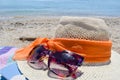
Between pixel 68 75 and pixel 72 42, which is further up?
pixel 72 42

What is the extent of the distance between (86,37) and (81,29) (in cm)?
5

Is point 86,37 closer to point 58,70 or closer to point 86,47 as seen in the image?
point 86,47

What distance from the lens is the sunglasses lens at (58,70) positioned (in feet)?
6.29

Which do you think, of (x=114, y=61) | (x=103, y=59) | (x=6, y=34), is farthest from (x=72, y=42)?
(x=6, y=34)

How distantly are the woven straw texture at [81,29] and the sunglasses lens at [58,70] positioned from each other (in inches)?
7.3

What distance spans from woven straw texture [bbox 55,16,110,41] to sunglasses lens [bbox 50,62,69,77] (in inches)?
7.3

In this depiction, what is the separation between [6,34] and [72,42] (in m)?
6.44

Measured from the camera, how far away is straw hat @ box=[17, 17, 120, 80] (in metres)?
1.95

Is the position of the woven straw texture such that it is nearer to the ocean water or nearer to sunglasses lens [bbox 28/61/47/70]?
sunglasses lens [bbox 28/61/47/70]

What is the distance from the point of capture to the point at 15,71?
2.10m

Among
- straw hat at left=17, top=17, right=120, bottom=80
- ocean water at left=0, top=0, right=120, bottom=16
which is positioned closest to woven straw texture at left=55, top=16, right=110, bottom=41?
straw hat at left=17, top=17, right=120, bottom=80

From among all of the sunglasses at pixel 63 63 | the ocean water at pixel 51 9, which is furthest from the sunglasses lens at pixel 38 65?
the ocean water at pixel 51 9

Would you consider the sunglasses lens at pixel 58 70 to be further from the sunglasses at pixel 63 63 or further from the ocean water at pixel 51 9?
the ocean water at pixel 51 9

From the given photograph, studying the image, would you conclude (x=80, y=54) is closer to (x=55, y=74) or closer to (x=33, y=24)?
(x=55, y=74)
